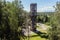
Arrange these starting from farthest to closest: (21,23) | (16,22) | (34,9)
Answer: (34,9)
(21,23)
(16,22)

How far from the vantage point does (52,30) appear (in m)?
35.9

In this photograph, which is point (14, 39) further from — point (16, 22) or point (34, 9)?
point (34, 9)

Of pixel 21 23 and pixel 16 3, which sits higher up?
pixel 16 3

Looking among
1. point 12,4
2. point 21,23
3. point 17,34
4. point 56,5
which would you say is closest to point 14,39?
point 17,34

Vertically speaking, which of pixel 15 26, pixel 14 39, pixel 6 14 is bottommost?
pixel 14 39

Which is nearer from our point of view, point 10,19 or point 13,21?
point 10,19

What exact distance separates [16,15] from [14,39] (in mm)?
4274

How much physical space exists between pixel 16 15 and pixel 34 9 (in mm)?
54336

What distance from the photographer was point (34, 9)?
86938 millimetres

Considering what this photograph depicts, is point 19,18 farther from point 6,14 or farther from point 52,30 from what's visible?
point 52,30

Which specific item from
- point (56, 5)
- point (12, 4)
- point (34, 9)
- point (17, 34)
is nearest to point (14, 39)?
point (17, 34)

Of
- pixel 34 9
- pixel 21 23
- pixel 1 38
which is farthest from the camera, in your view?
pixel 34 9

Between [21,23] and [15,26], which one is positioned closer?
[15,26]

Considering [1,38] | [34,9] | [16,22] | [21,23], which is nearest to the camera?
[1,38]
